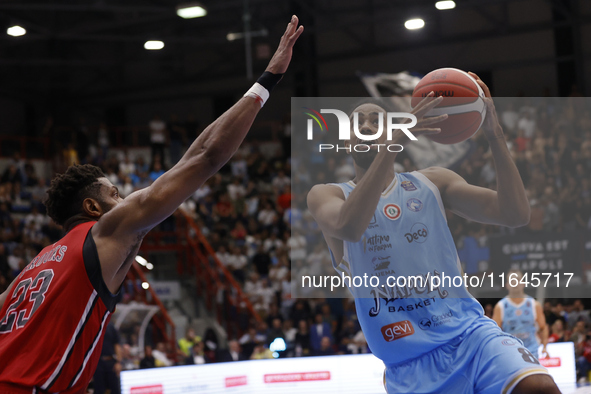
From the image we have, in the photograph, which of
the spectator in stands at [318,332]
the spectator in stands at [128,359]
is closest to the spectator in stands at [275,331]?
the spectator in stands at [318,332]

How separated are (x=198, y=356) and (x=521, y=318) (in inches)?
226

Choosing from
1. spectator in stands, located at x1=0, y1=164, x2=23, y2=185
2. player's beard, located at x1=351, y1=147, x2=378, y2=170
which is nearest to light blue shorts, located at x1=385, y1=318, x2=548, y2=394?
player's beard, located at x1=351, y1=147, x2=378, y2=170

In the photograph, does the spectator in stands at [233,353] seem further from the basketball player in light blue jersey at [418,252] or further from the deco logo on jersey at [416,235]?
the deco logo on jersey at [416,235]

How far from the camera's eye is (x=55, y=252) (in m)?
2.92

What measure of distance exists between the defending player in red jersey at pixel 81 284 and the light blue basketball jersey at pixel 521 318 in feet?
22.2

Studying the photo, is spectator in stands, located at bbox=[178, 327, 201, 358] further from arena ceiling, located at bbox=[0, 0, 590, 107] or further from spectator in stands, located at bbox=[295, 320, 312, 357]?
arena ceiling, located at bbox=[0, 0, 590, 107]

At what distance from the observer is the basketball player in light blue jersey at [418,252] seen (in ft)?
11.4

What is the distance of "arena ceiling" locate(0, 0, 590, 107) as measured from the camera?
60.8 ft

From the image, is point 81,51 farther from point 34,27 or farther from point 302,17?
point 302,17

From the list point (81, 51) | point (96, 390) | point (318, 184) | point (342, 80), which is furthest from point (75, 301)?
point (81, 51)

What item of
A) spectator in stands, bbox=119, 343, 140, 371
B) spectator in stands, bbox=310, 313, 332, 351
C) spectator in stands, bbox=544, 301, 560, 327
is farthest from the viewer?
spectator in stands, bbox=310, 313, 332, 351

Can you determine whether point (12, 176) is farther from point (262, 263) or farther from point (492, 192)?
point (492, 192)

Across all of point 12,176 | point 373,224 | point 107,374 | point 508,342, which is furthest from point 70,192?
point 12,176

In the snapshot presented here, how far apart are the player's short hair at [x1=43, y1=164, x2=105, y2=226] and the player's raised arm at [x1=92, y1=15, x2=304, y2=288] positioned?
353 millimetres
